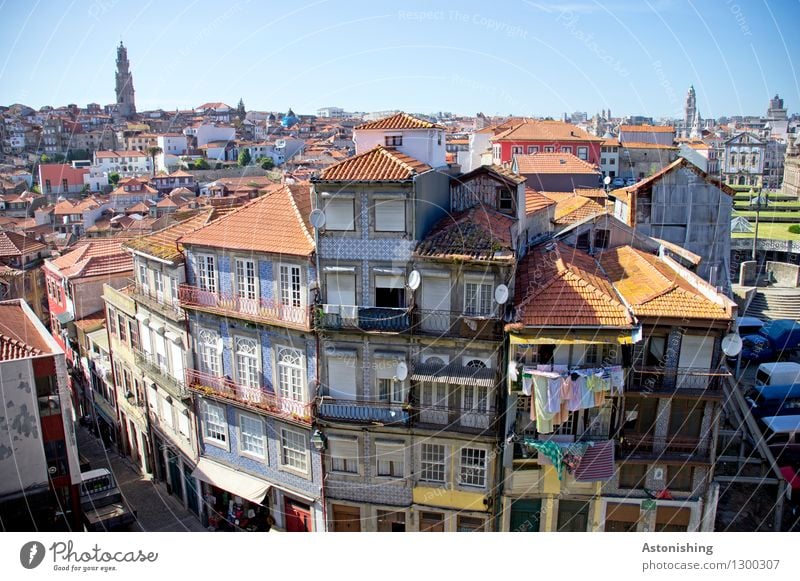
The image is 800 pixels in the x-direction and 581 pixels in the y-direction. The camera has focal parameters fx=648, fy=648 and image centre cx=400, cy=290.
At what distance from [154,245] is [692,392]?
629cm

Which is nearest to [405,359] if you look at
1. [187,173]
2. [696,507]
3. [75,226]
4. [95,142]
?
[696,507]

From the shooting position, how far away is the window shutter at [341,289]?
6539mm

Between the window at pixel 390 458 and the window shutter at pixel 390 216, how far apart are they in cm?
221

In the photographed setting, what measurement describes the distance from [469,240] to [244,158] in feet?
99.0

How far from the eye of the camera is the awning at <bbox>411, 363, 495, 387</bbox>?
20.1ft

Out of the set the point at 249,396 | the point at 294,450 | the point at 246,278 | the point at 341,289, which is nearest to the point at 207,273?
the point at 246,278

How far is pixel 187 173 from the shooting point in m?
31.6

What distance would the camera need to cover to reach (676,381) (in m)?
6.10

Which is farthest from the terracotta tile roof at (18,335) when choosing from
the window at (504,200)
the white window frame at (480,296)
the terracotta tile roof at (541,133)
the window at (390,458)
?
the terracotta tile roof at (541,133)

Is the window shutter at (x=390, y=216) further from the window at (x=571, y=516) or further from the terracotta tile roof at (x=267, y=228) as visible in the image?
the window at (x=571, y=516)

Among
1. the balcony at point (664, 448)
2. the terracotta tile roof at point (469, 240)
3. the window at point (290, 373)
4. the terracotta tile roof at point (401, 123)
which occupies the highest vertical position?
the terracotta tile roof at point (401, 123)

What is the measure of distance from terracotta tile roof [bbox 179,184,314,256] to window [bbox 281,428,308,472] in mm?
2008

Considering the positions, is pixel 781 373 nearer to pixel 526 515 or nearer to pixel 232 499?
pixel 526 515

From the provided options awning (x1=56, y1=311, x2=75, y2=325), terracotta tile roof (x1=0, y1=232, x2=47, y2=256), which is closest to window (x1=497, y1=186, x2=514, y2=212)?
awning (x1=56, y1=311, x2=75, y2=325)
